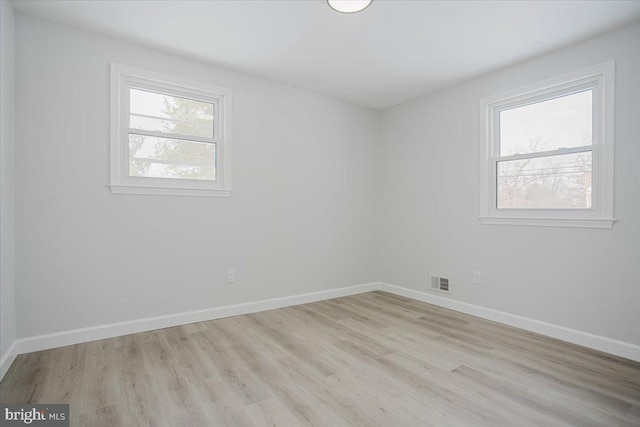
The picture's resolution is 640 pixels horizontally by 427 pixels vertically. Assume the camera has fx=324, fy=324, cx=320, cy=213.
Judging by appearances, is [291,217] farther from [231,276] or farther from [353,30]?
[353,30]

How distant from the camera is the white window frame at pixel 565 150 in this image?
2.61 m

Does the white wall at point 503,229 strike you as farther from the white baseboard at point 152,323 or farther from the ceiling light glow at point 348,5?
the ceiling light glow at point 348,5

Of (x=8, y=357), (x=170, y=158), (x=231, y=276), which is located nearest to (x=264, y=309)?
(x=231, y=276)

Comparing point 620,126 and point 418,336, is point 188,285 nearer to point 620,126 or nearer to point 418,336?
point 418,336

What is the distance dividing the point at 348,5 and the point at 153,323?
10.2ft

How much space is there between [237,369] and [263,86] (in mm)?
2889

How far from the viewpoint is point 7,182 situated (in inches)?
90.4

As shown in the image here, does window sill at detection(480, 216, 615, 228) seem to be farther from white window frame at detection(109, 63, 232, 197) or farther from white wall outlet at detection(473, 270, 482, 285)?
white window frame at detection(109, 63, 232, 197)

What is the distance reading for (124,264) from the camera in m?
2.86

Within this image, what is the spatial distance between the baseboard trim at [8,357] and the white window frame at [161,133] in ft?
4.31

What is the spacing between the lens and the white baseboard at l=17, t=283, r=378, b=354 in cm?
253

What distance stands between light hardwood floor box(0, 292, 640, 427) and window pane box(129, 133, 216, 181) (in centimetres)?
148

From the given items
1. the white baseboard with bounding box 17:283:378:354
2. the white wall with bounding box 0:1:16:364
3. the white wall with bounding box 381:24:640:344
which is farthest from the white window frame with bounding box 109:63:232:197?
the white wall with bounding box 381:24:640:344

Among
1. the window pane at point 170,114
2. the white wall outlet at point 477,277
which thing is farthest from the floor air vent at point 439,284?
the window pane at point 170,114
